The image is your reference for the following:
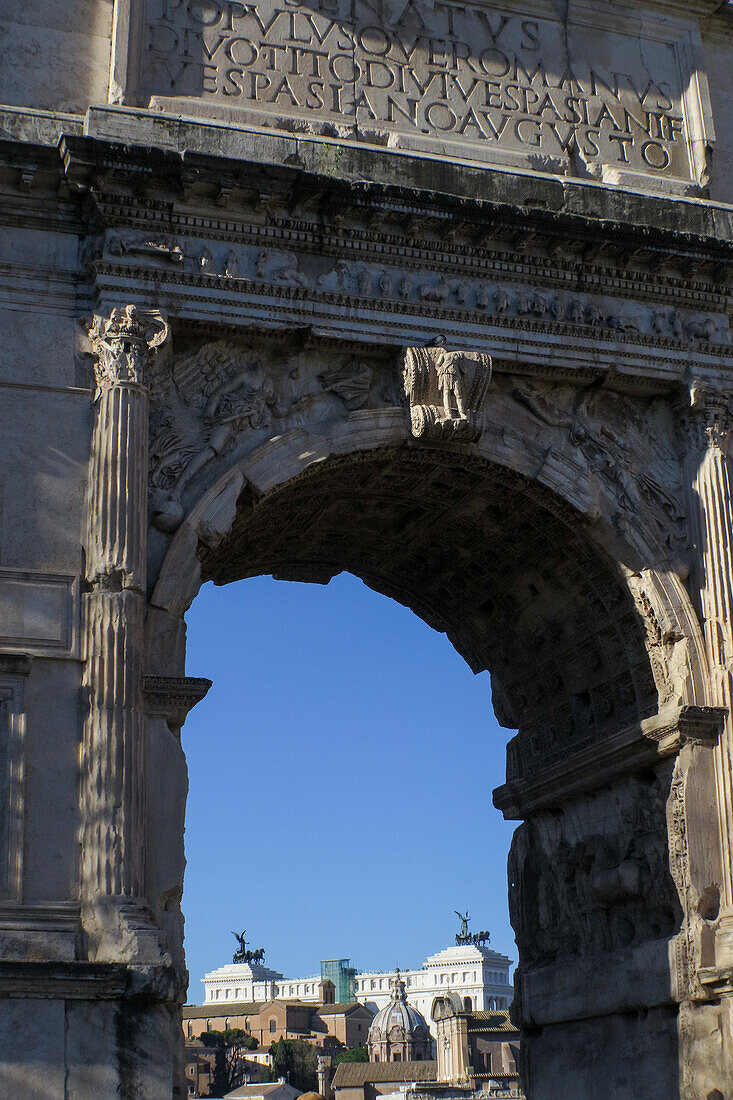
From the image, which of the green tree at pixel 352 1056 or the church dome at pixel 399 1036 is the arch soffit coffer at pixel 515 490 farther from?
the green tree at pixel 352 1056

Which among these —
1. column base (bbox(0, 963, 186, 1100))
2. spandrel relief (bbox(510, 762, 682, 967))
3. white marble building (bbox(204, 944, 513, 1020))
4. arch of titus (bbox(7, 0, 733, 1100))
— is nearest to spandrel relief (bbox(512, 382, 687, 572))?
arch of titus (bbox(7, 0, 733, 1100))

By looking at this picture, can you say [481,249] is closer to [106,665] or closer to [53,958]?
[106,665]

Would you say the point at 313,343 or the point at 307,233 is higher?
the point at 307,233

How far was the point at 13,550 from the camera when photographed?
1330 cm

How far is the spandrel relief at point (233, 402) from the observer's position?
14.1 meters

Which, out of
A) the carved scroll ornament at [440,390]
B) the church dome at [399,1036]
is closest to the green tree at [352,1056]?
the church dome at [399,1036]

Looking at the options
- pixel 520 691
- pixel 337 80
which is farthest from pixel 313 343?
pixel 520 691

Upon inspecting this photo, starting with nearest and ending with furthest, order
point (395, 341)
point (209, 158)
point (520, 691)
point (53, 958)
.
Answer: point (53, 958), point (209, 158), point (395, 341), point (520, 691)

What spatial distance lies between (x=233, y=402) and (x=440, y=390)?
80.0 inches

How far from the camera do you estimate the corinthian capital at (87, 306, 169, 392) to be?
1384 cm

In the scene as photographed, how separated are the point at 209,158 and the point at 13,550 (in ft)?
13.2

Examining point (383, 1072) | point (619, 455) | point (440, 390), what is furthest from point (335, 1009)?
point (440, 390)

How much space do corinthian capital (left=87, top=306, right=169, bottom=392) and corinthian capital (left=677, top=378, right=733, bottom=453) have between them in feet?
17.9

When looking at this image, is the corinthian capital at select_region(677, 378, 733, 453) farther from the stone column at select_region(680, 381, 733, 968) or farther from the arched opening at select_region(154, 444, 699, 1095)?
the arched opening at select_region(154, 444, 699, 1095)
